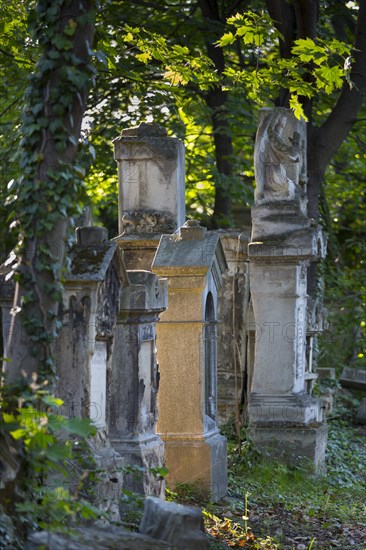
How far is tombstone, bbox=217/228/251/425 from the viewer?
43.2 feet

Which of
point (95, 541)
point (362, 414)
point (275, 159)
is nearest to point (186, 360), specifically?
point (275, 159)

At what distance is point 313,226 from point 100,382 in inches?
215

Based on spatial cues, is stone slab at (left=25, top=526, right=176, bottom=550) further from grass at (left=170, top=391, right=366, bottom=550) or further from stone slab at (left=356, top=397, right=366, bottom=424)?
stone slab at (left=356, top=397, right=366, bottom=424)

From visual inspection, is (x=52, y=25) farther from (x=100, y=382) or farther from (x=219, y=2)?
(x=219, y=2)

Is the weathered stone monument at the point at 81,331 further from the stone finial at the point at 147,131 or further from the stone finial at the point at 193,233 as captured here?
the stone finial at the point at 147,131

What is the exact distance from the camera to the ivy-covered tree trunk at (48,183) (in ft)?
21.2

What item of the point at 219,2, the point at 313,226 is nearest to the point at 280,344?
the point at 313,226

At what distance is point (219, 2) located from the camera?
58.6 feet

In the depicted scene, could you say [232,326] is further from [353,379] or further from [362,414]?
[353,379]

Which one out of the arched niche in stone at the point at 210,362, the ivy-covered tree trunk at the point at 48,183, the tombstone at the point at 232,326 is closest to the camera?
the ivy-covered tree trunk at the point at 48,183

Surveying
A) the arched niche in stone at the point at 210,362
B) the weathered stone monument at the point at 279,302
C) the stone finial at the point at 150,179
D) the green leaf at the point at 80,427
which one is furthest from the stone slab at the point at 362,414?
the green leaf at the point at 80,427

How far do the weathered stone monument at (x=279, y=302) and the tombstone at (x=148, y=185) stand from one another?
134 centimetres

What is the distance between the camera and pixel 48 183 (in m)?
6.49

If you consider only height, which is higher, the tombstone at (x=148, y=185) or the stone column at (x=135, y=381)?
the tombstone at (x=148, y=185)
